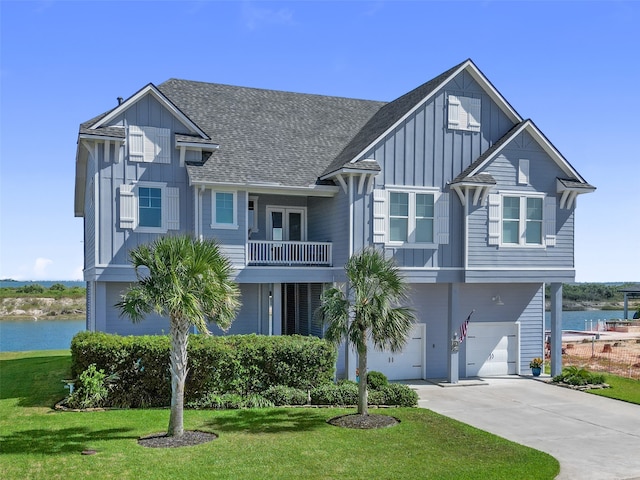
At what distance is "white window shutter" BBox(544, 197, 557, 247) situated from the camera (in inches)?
935

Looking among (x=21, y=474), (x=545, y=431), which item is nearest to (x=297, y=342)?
(x=545, y=431)

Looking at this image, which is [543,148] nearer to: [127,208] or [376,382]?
[376,382]

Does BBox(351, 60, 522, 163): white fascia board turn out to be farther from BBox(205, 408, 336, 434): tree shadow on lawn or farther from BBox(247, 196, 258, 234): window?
BBox(205, 408, 336, 434): tree shadow on lawn

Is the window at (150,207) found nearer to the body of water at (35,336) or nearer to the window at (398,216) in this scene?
the window at (398,216)

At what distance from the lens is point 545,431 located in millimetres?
16031

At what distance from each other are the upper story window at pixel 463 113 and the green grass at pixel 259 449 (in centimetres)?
1102

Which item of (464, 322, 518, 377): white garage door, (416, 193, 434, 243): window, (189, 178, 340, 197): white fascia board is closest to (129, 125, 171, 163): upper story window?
(189, 178, 340, 197): white fascia board

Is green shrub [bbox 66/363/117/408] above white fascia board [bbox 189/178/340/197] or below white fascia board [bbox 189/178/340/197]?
below

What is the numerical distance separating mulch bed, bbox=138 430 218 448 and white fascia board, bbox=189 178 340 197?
30.1 ft

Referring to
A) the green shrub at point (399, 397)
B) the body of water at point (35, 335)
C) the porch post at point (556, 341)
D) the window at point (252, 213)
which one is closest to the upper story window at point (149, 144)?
the window at point (252, 213)

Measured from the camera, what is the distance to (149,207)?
21.1 meters

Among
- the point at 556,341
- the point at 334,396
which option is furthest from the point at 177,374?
the point at 556,341

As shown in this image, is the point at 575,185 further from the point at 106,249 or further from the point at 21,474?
the point at 21,474

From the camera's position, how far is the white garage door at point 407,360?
23.5 meters
